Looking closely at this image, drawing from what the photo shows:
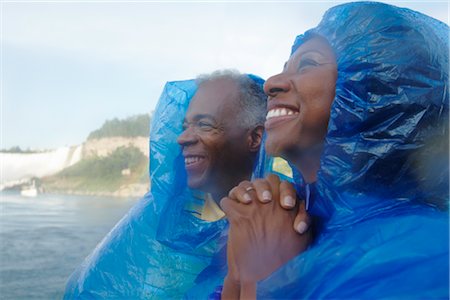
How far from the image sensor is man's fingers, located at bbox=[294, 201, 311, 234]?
1015mm

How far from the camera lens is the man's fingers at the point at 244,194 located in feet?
3.49

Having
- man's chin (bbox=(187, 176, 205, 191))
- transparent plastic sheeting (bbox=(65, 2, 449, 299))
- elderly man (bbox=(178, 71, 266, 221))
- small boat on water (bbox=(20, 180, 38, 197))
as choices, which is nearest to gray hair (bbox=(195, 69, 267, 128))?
elderly man (bbox=(178, 71, 266, 221))

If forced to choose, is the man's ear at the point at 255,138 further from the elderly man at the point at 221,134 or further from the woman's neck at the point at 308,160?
the woman's neck at the point at 308,160

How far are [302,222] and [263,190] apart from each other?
0.32 ft

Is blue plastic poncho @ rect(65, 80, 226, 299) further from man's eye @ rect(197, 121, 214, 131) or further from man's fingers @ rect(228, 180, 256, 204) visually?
man's fingers @ rect(228, 180, 256, 204)

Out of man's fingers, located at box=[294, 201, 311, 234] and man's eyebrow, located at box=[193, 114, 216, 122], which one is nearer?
man's fingers, located at box=[294, 201, 311, 234]

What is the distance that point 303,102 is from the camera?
1.10m

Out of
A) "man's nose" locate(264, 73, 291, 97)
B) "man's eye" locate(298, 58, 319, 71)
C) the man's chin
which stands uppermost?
"man's eye" locate(298, 58, 319, 71)

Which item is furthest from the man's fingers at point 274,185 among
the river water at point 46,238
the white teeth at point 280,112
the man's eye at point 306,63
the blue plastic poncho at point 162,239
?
the river water at point 46,238

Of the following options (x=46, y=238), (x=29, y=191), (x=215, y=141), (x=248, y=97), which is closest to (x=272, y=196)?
(x=215, y=141)

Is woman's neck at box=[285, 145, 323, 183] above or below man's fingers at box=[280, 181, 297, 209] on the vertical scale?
above

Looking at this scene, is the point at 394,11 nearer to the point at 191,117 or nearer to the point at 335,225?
Answer: the point at 335,225

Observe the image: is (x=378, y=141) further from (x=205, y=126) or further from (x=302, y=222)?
(x=205, y=126)

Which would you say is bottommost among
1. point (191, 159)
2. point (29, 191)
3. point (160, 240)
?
point (29, 191)
